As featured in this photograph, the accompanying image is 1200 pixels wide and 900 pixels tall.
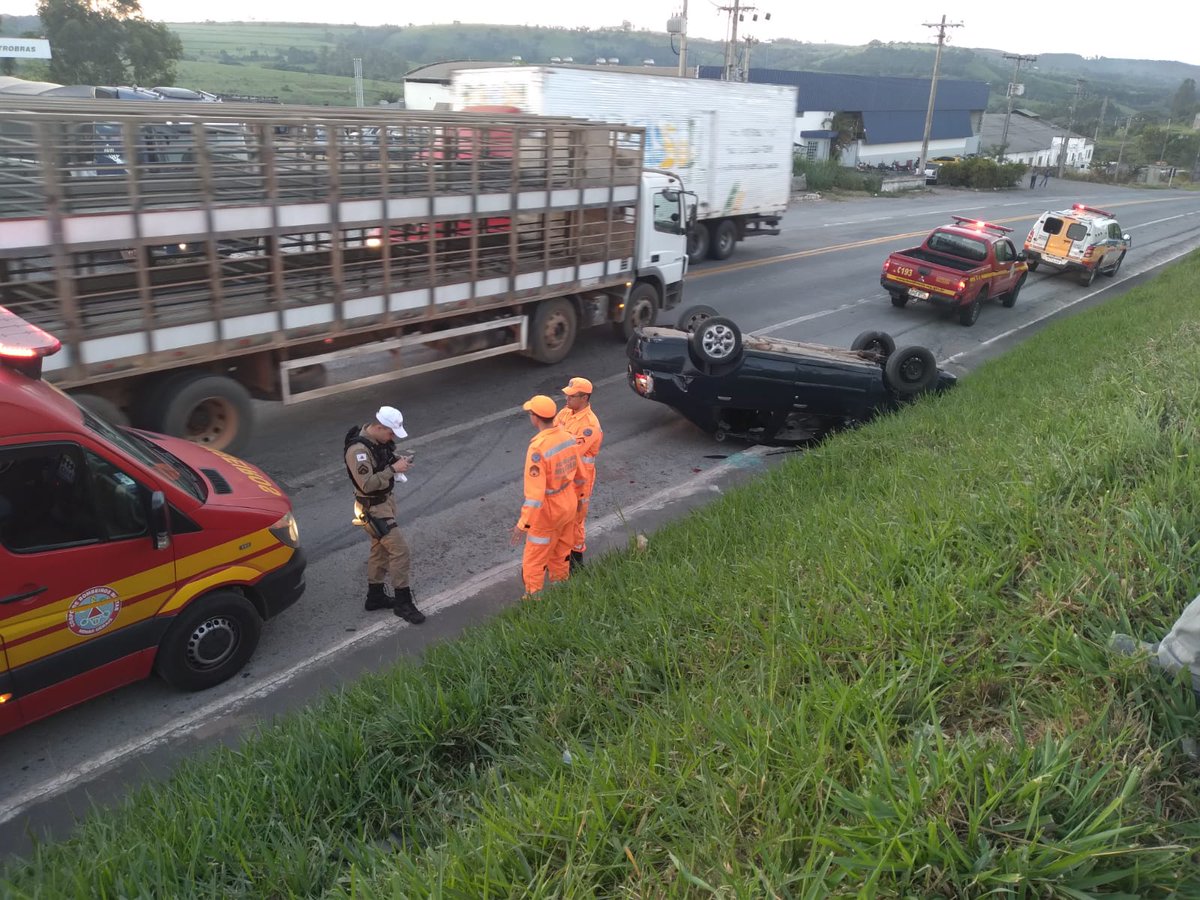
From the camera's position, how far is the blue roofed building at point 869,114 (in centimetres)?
5494

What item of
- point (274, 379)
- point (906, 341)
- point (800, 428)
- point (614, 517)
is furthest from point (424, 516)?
point (906, 341)

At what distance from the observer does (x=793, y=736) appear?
3.09m

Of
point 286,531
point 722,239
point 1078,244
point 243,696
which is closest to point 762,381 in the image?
point 286,531

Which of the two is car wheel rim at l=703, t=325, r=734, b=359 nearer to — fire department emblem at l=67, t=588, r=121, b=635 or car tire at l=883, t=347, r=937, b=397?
car tire at l=883, t=347, r=937, b=397

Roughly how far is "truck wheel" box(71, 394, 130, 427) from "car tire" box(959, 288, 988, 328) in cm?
1391

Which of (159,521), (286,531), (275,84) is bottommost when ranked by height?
(286,531)

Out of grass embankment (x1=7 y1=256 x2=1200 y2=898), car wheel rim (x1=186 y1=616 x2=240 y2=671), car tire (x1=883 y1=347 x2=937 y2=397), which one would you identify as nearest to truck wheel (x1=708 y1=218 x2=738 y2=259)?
car tire (x1=883 y1=347 x2=937 y2=397)

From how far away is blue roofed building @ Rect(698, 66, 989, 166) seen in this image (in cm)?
5494

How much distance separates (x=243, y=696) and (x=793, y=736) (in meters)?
3.70

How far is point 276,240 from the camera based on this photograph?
8.39 m

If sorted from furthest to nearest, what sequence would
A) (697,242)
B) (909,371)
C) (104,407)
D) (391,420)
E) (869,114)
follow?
(869,114) < (697,242) < (909,371) < (104,407) < (391,420)

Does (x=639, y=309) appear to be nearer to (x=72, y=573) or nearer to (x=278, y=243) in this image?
(x=278, y=243)

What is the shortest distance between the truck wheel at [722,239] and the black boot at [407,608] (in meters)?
17.0

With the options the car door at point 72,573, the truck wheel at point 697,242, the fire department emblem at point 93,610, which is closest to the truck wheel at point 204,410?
the car door at point 72,573
